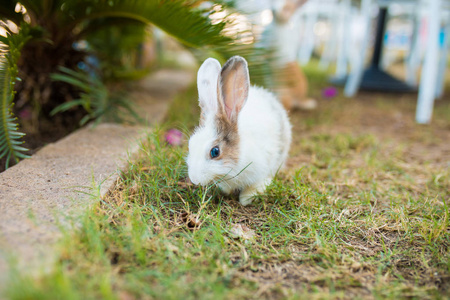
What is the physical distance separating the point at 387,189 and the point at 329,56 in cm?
751

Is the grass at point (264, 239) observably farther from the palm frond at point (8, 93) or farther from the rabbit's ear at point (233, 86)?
the palm frond at point (8, 93)

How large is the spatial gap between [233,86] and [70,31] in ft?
5.60

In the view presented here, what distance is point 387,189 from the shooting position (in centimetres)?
211

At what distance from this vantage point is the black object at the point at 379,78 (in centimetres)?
518

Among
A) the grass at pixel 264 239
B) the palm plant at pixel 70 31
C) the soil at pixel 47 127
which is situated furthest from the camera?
the soil at pixel 47 127

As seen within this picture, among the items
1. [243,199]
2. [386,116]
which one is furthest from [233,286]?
[386,116]

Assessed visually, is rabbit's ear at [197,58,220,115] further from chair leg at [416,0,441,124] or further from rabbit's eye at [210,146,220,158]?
chair leg at [416,0,441,124]

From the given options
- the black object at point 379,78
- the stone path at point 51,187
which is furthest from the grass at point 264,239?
the black object at point 379,78

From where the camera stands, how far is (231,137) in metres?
1.69

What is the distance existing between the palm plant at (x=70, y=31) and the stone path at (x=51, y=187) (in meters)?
0.27

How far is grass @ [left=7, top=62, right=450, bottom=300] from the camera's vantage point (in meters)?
1.20

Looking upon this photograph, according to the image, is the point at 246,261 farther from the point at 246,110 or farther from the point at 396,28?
the point at 396,28

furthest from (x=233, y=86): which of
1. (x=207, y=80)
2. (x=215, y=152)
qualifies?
(x=215, y=152)

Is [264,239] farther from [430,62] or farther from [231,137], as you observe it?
[430,62]
